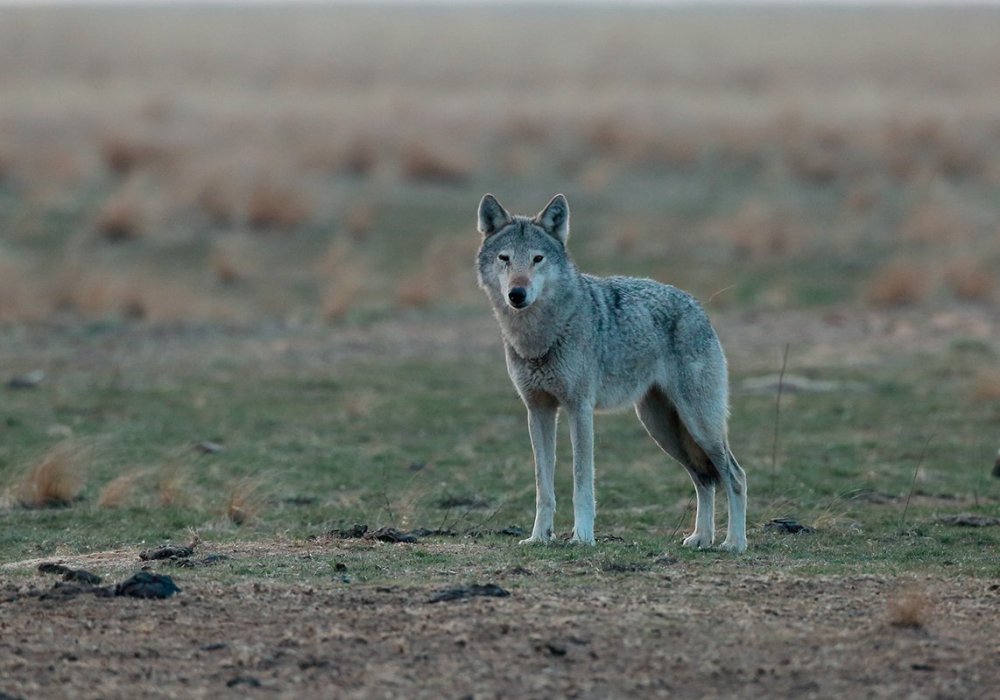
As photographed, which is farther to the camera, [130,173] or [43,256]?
[130,173]

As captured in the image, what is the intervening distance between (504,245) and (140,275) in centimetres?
1274

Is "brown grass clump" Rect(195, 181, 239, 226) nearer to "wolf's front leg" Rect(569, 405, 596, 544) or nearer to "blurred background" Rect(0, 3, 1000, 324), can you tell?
"blurred background" Rect(0, 3, 1000, 324)

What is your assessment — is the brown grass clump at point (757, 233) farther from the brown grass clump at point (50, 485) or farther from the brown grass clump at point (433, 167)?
the brown grass clump at point (50, 485)

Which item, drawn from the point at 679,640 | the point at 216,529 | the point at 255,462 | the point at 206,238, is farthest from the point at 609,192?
the point at 679,640

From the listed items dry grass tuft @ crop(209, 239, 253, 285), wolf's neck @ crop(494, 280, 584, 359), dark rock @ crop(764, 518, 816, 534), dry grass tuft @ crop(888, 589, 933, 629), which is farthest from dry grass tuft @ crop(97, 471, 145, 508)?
dry grass tuft @ crop(209, 239, 253, 285)

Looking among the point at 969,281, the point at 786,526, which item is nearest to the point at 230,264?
the point at 969,281

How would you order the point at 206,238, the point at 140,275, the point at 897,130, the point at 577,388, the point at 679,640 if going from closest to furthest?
the point at 679,640, the point at 577,388, the point at 140,275, the point at 206,238, the point at 897,130

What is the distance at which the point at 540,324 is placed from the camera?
28.5 ft

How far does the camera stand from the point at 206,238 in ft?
75.8

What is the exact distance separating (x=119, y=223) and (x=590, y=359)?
15350 mm

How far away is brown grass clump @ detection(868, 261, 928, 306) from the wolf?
11812 millimetres

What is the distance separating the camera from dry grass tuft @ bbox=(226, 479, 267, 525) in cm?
967

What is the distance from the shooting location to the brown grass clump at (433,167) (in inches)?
1077

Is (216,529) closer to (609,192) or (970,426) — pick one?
(970,426)
